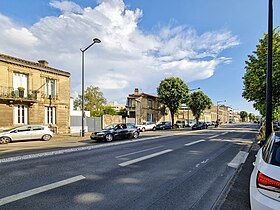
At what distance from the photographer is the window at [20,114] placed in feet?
67.1

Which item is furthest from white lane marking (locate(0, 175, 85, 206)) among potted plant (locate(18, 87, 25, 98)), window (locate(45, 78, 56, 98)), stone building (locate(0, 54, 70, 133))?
window (locate(45, 78, 56, 98))

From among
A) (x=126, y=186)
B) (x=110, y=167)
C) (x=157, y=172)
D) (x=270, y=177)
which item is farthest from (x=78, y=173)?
(x=270, y=177)

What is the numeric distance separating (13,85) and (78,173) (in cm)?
1838

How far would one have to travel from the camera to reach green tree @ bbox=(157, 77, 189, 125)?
39.8m

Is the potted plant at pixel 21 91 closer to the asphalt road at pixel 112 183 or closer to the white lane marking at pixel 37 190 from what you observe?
the asphalt road at pixel 112 183

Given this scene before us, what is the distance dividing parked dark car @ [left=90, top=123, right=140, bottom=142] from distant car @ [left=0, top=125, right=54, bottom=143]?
5112 mm

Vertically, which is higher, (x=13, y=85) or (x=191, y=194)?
(x=13, y=85)

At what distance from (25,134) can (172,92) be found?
28.5 m

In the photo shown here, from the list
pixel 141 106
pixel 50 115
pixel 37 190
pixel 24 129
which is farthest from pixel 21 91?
pixel 141 106

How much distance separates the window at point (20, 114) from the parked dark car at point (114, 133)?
32.8ft

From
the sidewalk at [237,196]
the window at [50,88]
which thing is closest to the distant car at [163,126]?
the window at [50,88]

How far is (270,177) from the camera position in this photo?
8.93 feet

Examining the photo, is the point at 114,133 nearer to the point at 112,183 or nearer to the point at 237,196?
the point at 112,183

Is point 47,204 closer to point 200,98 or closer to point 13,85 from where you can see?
point 13,85
